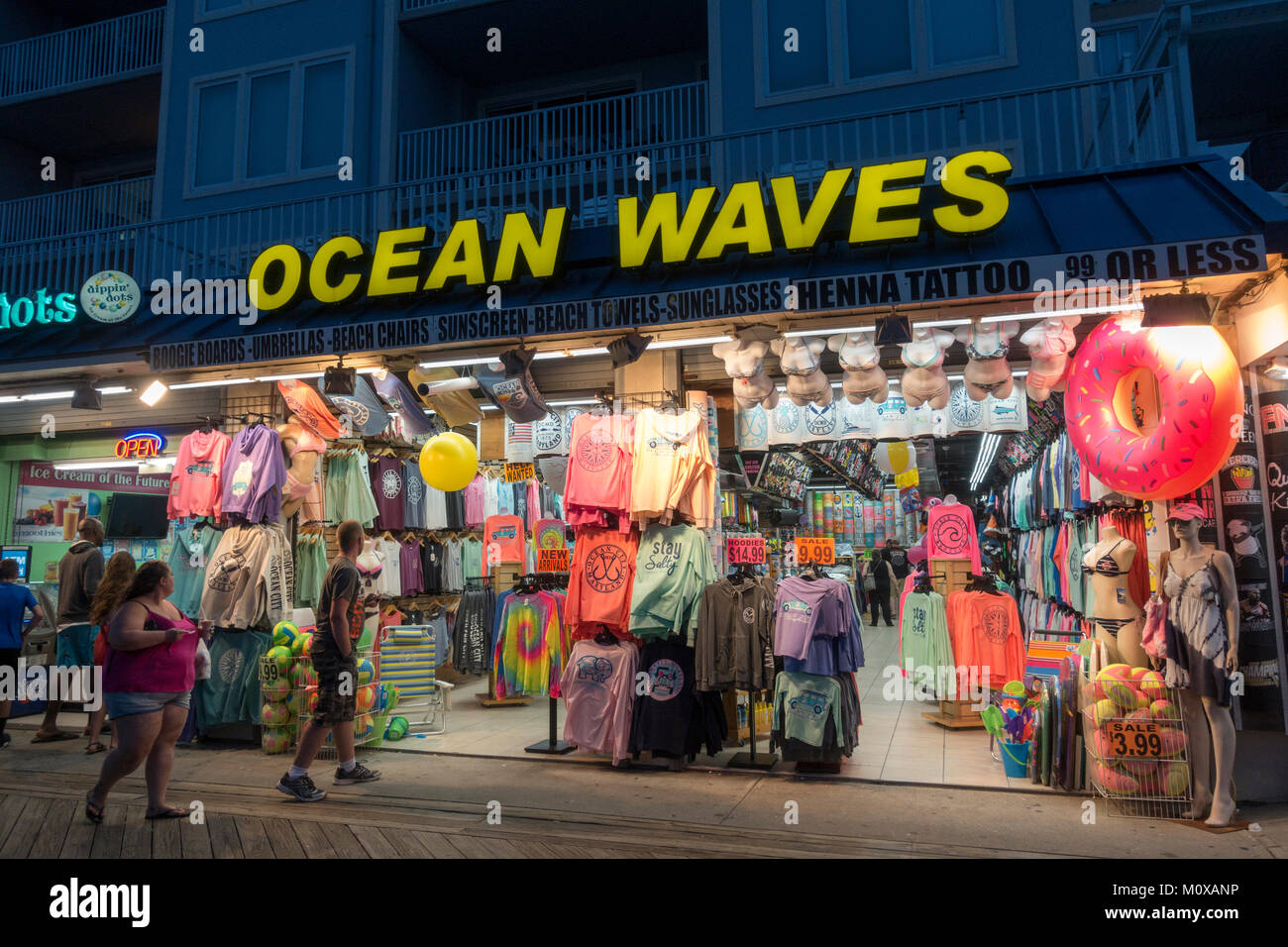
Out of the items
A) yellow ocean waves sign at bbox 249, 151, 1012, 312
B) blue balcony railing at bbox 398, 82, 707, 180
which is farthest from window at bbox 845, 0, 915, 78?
yellow ocean waves sign at bbox 249, 151, 1012, 312

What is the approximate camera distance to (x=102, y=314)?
314 inches

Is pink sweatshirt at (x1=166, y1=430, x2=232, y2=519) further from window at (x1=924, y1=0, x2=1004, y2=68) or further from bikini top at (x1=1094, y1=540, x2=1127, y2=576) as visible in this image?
window at (x1=924, y1=0, x2=1004, y2=68)

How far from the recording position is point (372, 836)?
4770 mm

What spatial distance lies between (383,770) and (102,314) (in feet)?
17.2

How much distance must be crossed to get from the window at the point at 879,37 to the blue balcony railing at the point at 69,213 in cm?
1080

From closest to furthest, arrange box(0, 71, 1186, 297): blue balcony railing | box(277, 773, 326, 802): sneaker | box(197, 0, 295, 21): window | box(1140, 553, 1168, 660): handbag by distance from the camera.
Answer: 1. box(1140, 553, 1168, 660): handbag
2. box(277, 773, 326, 802): sneaker
3. box(0, 71, 1186, 297): blue balcony railing
4. box(197, 0, 295, 21): window

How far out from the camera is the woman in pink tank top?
16.4 feet

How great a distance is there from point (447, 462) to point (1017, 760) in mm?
4927

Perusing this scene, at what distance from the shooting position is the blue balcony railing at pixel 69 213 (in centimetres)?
1334

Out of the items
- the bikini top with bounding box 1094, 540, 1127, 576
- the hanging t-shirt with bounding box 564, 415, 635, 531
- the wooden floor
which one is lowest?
the wooden floor

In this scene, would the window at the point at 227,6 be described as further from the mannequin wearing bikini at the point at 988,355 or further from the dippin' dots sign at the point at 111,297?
the mannequin wearing bikini at the point at 988,355

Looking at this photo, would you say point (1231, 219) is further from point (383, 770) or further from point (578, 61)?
point (578, 61)

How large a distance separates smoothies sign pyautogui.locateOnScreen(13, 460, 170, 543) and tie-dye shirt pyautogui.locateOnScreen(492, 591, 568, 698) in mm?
6899

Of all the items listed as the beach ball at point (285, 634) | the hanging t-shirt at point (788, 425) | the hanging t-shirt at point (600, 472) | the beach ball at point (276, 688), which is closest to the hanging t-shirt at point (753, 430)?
the hanging t-shirt at point (788, 425)
